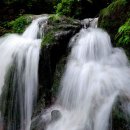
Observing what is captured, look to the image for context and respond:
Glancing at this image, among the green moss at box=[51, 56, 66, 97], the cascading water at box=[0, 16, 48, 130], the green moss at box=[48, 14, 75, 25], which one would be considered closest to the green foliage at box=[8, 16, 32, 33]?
the green moss at box=[48, 14, 75, 25]

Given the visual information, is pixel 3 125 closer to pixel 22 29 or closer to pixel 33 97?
pixel 33 97

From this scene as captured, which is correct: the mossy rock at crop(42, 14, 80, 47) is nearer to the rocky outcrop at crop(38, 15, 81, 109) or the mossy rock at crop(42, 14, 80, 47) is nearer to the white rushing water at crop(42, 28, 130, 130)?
the rocky outcrop at crop(38, 15, 81, 109)

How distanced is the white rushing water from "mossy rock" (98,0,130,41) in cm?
25

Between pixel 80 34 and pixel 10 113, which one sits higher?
pixel 80 34

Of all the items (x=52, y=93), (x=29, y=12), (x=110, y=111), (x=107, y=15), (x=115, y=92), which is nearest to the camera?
(x=110, y=111)

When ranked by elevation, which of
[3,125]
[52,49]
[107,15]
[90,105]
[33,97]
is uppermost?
[107,15]

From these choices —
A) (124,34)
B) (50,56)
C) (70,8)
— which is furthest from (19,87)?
(70,8)

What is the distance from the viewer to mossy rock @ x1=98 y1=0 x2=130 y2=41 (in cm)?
831

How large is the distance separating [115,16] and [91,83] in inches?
98.2

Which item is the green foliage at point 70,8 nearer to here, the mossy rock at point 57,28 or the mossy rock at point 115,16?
the mossy rock at point 57,28

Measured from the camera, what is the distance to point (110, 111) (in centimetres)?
569

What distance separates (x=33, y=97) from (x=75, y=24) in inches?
98.2

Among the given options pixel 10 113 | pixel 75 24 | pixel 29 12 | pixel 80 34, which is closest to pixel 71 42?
pixel 80 34

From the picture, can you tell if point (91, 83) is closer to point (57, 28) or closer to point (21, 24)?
point (57, 28)
